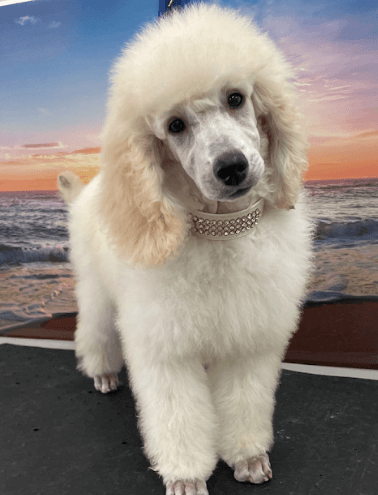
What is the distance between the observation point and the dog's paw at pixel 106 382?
188 cm

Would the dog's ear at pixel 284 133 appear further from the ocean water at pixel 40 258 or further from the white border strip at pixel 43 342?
the white border strip at pixel 43 342

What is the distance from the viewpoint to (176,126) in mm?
1040

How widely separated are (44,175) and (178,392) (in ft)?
4.68

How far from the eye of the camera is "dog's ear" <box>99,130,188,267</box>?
1056mm

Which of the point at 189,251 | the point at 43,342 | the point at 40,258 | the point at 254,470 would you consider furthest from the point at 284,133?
the point at 43,342

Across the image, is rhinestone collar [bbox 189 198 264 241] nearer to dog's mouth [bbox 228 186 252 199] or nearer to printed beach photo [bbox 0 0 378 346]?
dog's mouth [bbox 228 186 252 199]

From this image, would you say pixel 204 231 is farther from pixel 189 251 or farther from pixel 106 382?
pixel 106 382

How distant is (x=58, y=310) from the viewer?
235 cm

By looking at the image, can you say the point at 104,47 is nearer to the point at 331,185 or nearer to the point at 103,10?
the point at 103,10

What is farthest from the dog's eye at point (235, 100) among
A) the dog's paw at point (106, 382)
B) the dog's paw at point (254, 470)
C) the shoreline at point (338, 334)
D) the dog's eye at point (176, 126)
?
the dog's paw at point (106, 382)

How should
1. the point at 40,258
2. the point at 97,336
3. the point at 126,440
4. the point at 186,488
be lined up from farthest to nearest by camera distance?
the point at 40,258 < the point at 97,336 < the point at 126,440 < the point at 186,488

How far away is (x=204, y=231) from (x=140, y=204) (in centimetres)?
17

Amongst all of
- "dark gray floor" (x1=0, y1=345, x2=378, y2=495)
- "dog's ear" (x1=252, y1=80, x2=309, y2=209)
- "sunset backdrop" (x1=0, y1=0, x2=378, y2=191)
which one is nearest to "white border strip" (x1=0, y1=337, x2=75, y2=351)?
"dark gray floor" (x1=0, y1=345, x2=378, y2=495)

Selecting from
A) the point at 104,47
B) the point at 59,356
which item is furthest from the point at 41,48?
the point at 59,356
